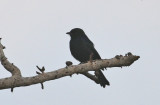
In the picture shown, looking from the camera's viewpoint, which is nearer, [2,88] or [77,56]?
[2,88]

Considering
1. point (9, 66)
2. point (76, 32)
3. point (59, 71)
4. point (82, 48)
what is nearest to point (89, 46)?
point (82, 48)

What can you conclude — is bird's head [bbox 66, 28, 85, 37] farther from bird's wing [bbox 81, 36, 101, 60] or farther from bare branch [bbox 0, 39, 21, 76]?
bare branch [bbox 0, 39, 21, 76]

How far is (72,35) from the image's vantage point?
1614 cm

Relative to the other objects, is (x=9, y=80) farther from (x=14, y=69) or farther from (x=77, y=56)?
(x=77, y=56)

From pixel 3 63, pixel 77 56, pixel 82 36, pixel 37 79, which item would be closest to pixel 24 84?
pixel 37 79

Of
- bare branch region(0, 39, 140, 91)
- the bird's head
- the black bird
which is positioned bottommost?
bare branch region(0, 39, 140, 91)

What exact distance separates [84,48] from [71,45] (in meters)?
0.56

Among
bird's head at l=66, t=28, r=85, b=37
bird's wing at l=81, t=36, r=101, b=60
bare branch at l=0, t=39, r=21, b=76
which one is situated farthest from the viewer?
bird's head at l=66, t=28, r=85, b=37

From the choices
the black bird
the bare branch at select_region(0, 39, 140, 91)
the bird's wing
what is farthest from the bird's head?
the bare branch at select_region(0, 39, 140, 91)

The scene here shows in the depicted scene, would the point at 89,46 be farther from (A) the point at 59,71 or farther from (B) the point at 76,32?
(A) the point at 59,71

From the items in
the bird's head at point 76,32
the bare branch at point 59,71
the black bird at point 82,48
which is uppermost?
the bird's head at point 76,32

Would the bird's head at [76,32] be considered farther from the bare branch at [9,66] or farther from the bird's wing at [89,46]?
the bare branch at [9,66]

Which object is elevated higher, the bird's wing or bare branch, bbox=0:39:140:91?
the bird's wing

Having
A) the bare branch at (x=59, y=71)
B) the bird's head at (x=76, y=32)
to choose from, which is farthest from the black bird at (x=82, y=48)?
the bare branch at (x=59, y=71)
